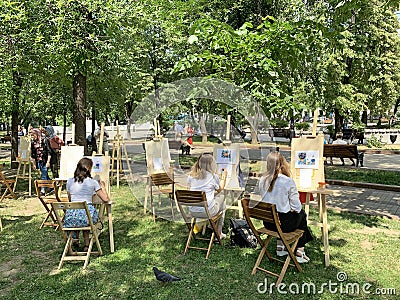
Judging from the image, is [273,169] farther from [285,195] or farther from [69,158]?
[69,158]

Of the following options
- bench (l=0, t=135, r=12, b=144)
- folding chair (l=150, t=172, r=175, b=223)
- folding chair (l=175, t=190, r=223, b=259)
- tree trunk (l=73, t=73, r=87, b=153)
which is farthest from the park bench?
folding chair (l=175, t=190, r=223, b=259)

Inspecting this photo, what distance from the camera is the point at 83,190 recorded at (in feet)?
15.4

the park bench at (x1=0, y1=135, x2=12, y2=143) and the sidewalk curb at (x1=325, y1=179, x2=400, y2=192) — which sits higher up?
the park bench at (x1=0, y1=135, x2=12, y2=143)

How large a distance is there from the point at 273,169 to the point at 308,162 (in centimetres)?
102

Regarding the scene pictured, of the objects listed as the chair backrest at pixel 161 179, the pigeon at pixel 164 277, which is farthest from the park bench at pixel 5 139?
the pigeon at pixel 164 277

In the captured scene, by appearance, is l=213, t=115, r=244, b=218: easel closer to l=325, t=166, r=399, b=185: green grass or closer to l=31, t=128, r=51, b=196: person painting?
l=31, t=128, r=51, b=196: person painting

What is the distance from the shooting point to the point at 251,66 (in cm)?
636

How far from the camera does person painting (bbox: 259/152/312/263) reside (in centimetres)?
416

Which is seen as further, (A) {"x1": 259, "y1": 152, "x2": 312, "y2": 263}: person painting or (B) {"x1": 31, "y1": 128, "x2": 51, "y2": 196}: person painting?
(B) {"x1": 31, "y1": 128, "x2": 51, "y2": 196}: person painting

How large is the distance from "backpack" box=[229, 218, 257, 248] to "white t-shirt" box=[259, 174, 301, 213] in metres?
0.92

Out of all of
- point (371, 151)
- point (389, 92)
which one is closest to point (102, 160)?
point (371, 151)

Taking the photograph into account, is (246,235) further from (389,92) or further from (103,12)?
(389,92)

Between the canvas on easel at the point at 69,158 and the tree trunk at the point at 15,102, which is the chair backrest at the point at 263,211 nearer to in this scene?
the canvas on easel at the point at 69,158

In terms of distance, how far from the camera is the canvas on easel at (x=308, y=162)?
493 centimetres
